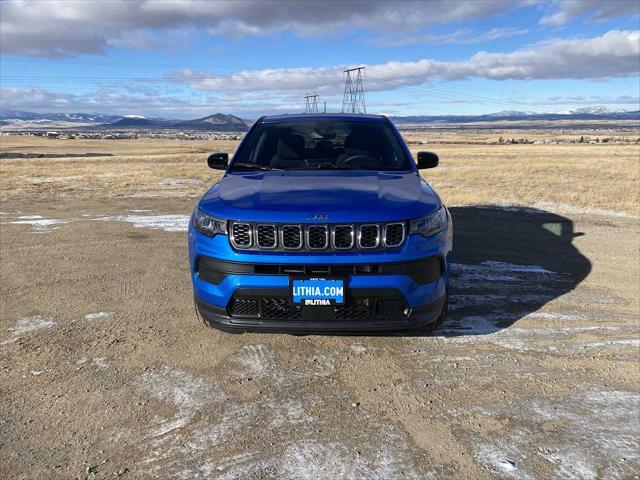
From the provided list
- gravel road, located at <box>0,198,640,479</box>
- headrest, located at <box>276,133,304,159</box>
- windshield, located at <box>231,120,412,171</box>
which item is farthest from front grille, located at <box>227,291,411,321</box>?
headrest, located at <box>276,133,304,159</box>

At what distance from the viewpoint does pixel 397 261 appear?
10.6 ft

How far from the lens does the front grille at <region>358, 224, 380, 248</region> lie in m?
3.25

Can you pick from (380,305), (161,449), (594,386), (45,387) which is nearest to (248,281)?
(380,305)

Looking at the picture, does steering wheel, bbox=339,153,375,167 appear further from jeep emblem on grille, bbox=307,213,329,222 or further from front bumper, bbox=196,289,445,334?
front bumper, bbox=196,289,445,334

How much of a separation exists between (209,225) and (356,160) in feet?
6.01

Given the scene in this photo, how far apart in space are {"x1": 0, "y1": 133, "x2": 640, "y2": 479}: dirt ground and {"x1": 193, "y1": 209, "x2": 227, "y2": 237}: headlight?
38.2 inches

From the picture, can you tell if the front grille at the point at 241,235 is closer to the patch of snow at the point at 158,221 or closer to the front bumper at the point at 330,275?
the front bumper at the point at 330,275

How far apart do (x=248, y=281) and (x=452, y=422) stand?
1.54 meters

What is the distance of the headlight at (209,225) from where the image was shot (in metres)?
3.41

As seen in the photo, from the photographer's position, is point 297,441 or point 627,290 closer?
point 297,441

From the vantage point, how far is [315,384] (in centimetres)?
332

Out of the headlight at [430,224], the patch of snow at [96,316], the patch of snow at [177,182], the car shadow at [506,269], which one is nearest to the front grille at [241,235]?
the headlight at [430,224]

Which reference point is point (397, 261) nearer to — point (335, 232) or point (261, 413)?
point (335, 232)

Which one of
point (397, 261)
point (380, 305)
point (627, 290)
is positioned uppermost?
point (397, 261)
